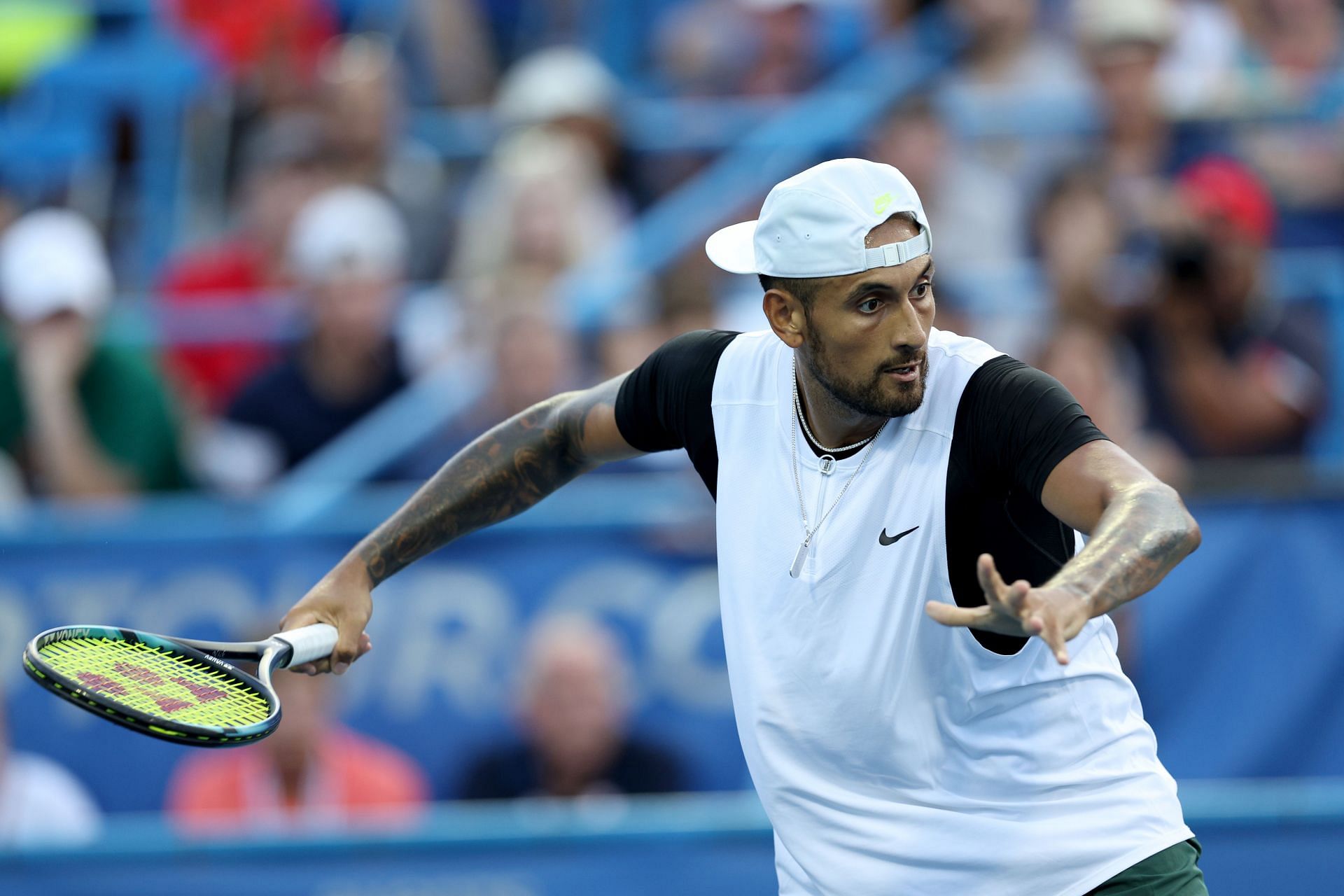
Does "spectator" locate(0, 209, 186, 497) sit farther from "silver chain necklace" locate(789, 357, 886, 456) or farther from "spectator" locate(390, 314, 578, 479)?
"silver chain necklace" locate(789, 357, 886, 456)

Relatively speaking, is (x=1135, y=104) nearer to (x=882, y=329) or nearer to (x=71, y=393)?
(x=71, y=393)

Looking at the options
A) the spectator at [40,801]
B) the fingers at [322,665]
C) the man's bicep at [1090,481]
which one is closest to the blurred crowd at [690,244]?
the spectator at [40,801]

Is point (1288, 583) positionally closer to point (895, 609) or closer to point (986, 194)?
point (986, 194)

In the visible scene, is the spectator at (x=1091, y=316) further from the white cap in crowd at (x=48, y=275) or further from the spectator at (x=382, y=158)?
the white cap in crowd at (x=48, y=275)

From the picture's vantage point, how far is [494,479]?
432 cm

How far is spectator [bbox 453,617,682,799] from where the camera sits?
6.49 meters

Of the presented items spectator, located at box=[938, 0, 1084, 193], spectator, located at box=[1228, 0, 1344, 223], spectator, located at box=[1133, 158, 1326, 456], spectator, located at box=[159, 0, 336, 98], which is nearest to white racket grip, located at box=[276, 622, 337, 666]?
spectator, located at box=[1133, 158, 1326, 456]

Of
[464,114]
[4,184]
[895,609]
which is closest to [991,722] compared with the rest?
[895,609]

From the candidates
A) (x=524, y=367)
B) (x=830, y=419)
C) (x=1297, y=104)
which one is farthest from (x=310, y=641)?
Result: (x=1297, y=104)

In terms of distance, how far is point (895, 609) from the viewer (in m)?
3.54

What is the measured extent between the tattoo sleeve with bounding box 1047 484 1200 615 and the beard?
1.71 feet

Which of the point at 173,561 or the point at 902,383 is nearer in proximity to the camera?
the point at 902,383

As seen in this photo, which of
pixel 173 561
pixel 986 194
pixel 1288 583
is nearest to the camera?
pixel 1288 583

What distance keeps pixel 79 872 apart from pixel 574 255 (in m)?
4.01
